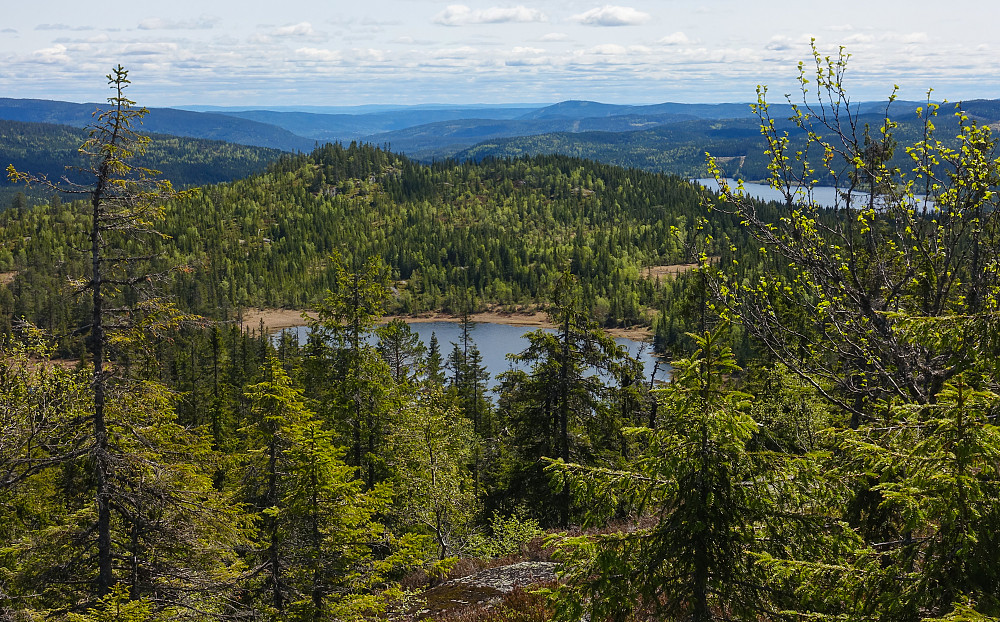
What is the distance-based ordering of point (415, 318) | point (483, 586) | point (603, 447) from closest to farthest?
point (483, 586), point (603, 447), point (415, 318)

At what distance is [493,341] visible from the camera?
14712 cm

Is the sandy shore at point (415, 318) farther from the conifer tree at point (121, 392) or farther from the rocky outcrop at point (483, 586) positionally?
the conifer tree at point (121, 392)

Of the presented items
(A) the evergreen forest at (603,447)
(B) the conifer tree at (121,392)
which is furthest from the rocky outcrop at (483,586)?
Answer: (B) the conifer tree at (121,392)

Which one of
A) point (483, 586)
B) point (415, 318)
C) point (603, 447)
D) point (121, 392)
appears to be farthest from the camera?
point (415, 318)

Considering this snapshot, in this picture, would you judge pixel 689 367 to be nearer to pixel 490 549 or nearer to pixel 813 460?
pixel 813 460

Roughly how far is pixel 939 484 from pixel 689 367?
250cm

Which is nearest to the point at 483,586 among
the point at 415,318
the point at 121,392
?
the point at 121,392

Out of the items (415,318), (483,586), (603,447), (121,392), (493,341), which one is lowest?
(415,318)

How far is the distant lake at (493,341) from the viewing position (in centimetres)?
12034

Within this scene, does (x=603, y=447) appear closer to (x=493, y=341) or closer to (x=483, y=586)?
(x=483, y=586)

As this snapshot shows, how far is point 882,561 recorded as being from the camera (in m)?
6.59

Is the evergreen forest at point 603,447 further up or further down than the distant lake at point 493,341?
further up

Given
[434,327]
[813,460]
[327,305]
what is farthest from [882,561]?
[434,327]

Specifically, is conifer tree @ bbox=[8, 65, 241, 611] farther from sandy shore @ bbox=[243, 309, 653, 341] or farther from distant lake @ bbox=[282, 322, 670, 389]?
sandy shore @ bbox=[243, 309, 653, 341]
